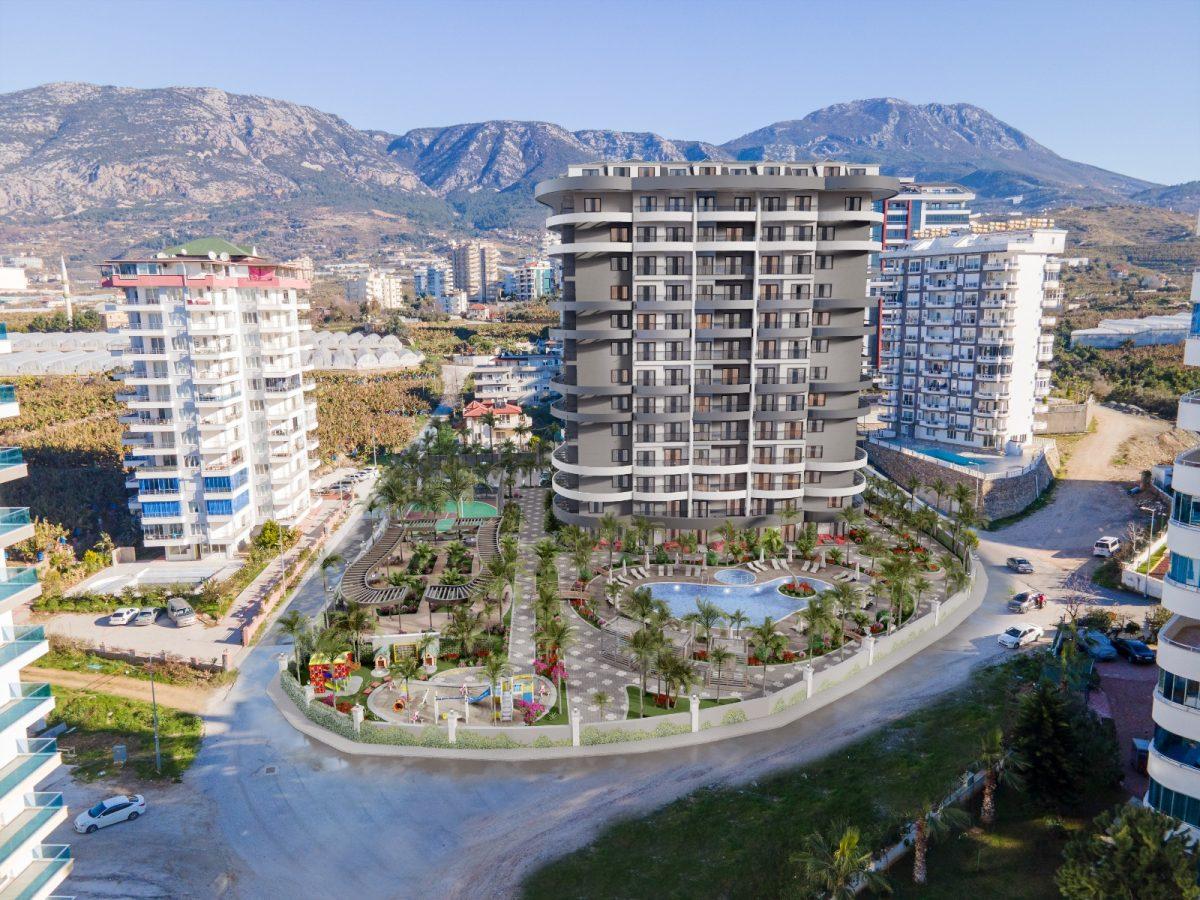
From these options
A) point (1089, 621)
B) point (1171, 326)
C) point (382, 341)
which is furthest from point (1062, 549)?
point (382, 341)

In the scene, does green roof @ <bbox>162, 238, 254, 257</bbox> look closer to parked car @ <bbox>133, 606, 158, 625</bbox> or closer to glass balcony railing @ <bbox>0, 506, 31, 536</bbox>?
parked car @ <bbox>133, 606, 158, 625</bbox>

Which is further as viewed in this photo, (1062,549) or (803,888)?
(1062,549)

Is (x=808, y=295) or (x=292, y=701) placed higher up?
(x=808, y=295)

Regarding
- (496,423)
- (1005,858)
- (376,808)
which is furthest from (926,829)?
(496,423)

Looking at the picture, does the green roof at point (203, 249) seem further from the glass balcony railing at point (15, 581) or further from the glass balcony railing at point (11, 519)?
the glass balcony railing at point (15, 581)

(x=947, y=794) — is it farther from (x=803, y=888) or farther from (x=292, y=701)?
(x=292, y=701)

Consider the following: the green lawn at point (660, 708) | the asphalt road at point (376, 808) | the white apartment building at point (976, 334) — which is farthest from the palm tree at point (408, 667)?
the white apartment building at point (976, 334)
